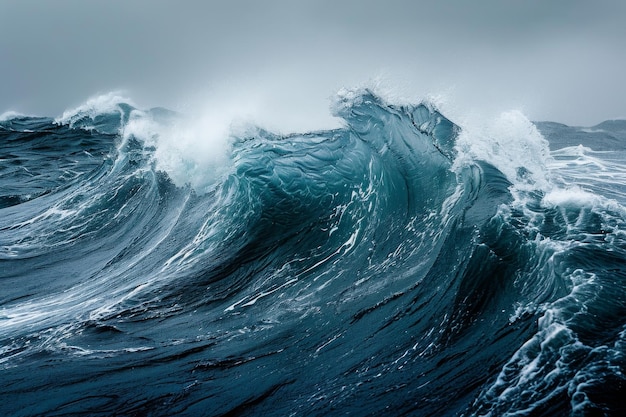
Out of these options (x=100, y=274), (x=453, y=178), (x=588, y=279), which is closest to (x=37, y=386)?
(x=100, y=274)

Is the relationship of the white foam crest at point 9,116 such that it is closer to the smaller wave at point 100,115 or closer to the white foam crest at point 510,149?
the smaller wave at point 100,115

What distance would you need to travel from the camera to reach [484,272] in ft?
18.0

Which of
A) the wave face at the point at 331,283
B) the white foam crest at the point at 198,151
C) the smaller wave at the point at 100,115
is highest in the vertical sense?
the smaller wave at the point at 100,115

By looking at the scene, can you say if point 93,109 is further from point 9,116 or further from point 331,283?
point 331,283

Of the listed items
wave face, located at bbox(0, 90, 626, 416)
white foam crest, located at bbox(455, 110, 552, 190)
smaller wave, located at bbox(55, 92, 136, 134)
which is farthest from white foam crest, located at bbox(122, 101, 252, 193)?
smaller wave, located at bbox(55, 92, 136, 134)

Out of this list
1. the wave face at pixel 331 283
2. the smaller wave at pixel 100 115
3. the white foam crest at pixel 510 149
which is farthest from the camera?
the smaller wave at pixel 100 115

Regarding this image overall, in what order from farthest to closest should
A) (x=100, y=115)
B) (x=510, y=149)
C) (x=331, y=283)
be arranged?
(x=100, y=115)
(x=510, y=149)
(x=331, y=283)

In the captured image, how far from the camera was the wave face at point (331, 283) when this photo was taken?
166 inches

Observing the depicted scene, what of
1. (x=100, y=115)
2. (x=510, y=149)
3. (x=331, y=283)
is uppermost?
(x=100, y=115)

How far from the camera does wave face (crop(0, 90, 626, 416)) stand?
166 inches

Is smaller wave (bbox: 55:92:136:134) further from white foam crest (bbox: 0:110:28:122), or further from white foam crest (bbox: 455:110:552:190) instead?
white foam crest (bbox: 455:110:552:190)

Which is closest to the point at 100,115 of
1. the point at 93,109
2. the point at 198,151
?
the point at 93,109

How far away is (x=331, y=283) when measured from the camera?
20.6 ft

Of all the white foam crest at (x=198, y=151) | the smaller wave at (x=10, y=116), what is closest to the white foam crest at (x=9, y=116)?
the smaller wave at (x=10, y=116)
